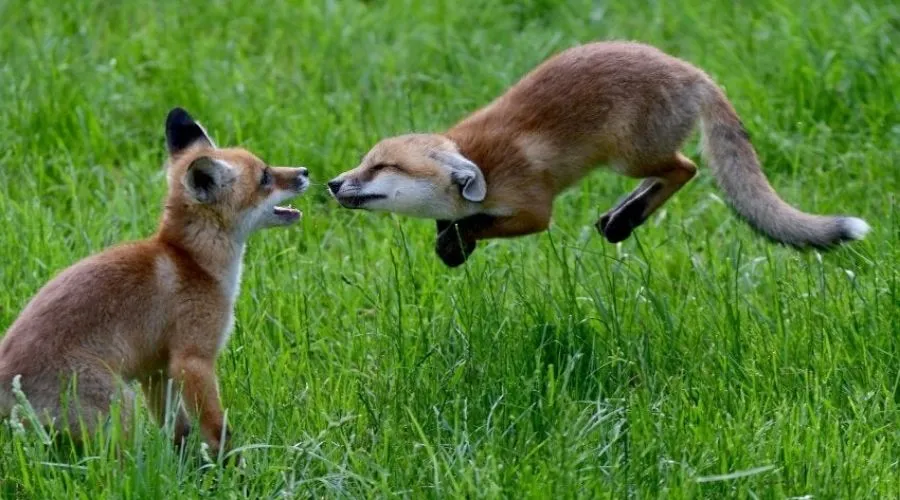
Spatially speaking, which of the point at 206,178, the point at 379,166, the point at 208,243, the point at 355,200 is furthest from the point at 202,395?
the point at 379,166

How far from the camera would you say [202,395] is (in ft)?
20.4

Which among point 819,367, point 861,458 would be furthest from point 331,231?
point 861,458

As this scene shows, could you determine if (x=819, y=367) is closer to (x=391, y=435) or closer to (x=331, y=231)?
(x=391, y=435)

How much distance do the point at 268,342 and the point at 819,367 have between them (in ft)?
8.44

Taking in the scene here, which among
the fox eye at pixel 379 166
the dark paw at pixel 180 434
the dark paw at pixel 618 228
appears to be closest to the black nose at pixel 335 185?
the fox eye at pixel 379 166

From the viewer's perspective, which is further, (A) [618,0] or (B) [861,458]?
(A) [618,0]

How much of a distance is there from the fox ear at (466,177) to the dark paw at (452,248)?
0.83 ft

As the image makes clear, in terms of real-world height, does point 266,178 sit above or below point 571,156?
above

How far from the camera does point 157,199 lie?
29.0 feet

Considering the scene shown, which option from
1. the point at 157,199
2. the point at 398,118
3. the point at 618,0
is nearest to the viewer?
the point at 157,199

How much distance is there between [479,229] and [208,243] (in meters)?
1.21

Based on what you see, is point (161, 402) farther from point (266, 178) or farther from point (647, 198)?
point (647, 198)

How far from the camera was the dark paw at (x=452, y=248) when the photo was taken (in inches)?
273

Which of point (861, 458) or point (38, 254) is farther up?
point (38, 254)
